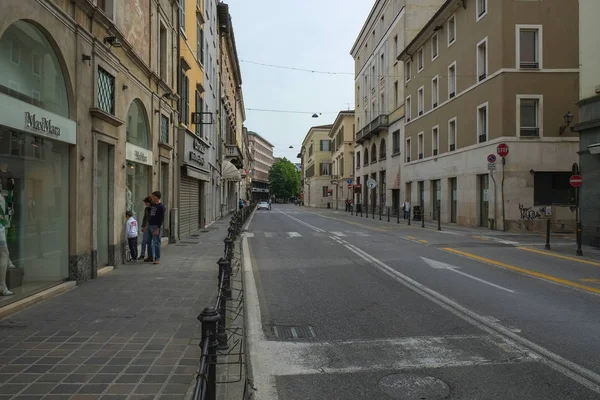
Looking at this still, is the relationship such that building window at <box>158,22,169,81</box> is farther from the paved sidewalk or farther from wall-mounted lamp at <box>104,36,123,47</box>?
the paved sidewalk

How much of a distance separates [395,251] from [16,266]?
10274 mm

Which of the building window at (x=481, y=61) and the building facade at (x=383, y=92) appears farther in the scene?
the building facade at (x=383, y=92)

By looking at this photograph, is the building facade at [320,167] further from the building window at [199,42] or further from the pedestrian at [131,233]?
the pedestrian at [131,233]

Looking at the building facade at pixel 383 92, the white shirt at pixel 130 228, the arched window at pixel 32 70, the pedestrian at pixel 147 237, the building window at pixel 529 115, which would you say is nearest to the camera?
the arched window at pixel 32 70

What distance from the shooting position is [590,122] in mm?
15695

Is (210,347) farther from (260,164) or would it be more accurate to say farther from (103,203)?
(260,164)

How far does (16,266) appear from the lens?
Result: 23.7ft

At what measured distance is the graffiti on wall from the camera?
2405 cm

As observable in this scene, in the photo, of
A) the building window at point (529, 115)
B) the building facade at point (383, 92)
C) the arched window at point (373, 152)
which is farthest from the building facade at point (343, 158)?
the building window at point (529, 115)

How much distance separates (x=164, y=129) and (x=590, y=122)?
547 inches

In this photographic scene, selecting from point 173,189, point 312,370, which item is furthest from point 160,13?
point 312,370

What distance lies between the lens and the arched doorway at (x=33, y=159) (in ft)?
22.1

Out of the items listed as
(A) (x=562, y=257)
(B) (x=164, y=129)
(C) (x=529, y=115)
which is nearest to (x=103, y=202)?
(B) (x=164, y=129)

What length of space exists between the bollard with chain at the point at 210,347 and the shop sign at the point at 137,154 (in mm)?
9164
